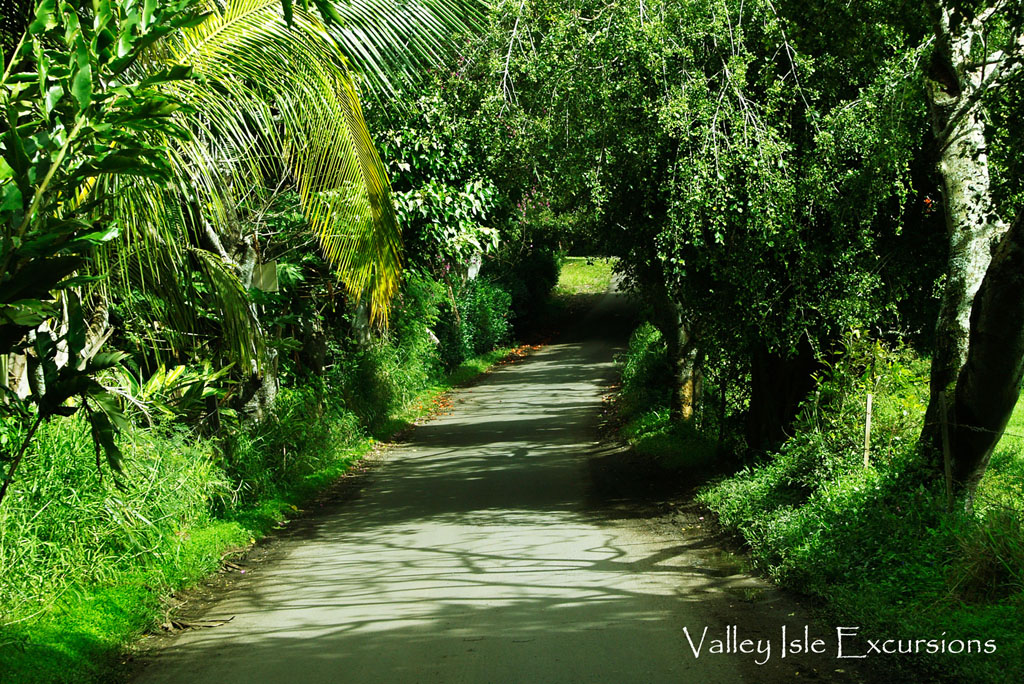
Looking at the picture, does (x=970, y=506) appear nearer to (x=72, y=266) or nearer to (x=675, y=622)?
(x=675, y=622)

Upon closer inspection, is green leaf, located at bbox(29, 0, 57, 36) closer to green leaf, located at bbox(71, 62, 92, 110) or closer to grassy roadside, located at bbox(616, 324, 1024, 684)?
green leaf, located at bbox(71, 62, 92, 110)

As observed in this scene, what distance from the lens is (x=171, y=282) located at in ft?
21.9

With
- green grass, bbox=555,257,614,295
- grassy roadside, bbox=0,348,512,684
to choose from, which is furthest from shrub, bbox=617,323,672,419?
green grass, bbox=555,257,614,295

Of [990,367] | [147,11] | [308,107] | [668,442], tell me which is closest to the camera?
[147,11]

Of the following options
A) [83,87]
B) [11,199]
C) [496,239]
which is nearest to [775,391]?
[496,239]

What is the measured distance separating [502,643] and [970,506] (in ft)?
12.8

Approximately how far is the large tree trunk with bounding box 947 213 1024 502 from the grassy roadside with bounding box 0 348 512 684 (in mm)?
6234

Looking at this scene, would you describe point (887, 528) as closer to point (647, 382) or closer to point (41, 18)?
point (41, 18)

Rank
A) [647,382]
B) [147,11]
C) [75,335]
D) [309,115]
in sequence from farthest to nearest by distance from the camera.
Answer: [647,382]
[309,115]
[75,335]
[147,11]

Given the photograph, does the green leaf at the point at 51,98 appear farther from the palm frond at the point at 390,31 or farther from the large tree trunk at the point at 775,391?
the large tree trunk at the point at 775,391

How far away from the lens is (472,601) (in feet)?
23.4

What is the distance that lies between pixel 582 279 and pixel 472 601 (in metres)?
45.4

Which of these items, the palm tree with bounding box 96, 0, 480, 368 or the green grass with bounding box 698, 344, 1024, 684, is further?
the palm tree with bounding box 96, 0, 480, 368

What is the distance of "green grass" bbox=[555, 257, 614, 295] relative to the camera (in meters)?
48.9
